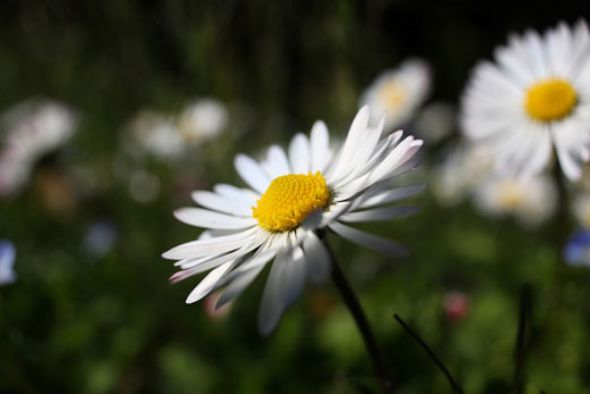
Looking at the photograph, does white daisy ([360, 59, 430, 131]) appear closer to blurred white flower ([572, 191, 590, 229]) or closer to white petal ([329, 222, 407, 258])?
blurred white flower ([572, 191, 590, 229])

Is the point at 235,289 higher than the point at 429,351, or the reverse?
the point at 235,289

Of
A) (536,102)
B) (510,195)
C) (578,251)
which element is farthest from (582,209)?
(536,102)

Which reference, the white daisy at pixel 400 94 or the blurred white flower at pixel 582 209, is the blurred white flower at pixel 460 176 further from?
the blurred white flower at pixel 582 209

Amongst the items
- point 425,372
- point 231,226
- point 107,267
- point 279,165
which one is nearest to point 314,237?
point 231,226

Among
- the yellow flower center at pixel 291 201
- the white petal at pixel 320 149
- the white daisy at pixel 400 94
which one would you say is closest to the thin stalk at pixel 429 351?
the yellow flower center at pixel 291 201

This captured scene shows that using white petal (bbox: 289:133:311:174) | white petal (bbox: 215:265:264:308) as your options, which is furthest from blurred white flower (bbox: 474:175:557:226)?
white petal (bbox: 215:265:264:308)

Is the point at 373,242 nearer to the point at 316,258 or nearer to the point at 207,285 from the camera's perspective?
the point at 316,258
